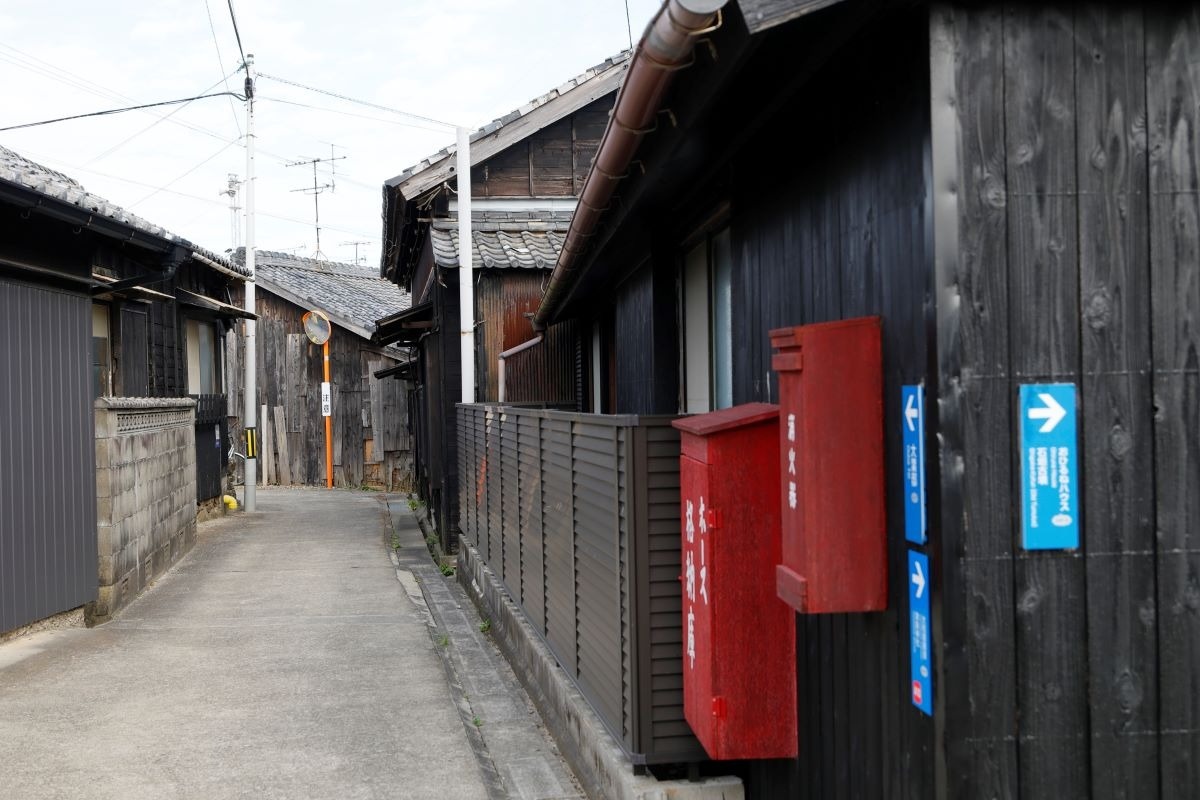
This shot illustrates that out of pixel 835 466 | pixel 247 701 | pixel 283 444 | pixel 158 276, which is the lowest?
pixel 247 701

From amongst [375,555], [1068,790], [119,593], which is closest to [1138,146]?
[1068,790]

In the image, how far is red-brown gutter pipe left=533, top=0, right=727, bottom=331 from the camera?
371 cm

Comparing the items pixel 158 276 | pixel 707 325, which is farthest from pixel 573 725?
pixel 158 276

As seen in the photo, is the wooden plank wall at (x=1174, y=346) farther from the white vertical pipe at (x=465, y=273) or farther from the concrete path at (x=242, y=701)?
the white vertical pipe at (x=465, y=273)

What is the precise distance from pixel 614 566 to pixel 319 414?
2536 centimetres

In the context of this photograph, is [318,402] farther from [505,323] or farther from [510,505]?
[510,505]

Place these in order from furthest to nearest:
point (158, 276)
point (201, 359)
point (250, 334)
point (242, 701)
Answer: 1. point (250, 334)
2. point (201, 359)
3. point (158, 276)
4. point (242, 701)

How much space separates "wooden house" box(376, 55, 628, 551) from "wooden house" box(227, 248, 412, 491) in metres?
10.8

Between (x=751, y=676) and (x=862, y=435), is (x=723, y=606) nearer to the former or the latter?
(x=751, y=676)

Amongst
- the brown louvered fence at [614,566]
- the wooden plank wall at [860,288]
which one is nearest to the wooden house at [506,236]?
the brown louvered fence at [614,566]

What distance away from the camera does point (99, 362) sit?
15.2 meters

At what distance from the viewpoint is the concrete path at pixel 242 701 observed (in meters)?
6.65

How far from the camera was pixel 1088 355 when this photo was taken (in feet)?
10.9

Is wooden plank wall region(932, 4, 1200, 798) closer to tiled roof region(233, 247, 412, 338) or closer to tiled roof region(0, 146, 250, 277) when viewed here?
tiled roof region(0, 146, 250, 277)
